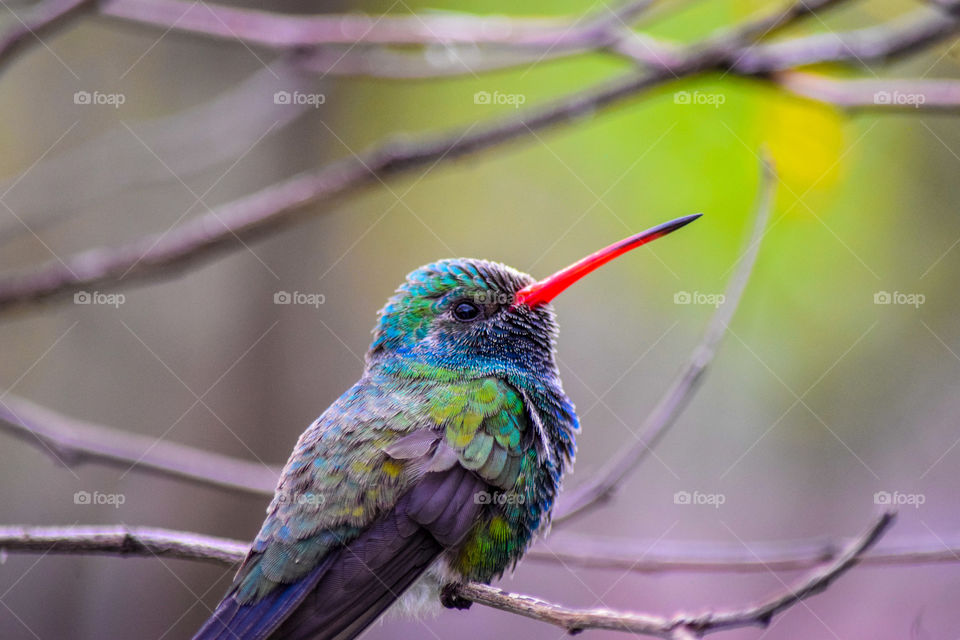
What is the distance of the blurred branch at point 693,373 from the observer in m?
3.57

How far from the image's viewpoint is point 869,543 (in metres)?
2.14

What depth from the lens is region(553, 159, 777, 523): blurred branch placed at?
3.57 m

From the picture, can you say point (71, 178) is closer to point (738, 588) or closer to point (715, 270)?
point (715, 270)

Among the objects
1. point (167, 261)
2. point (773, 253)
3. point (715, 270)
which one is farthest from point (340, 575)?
point (773, 253)
